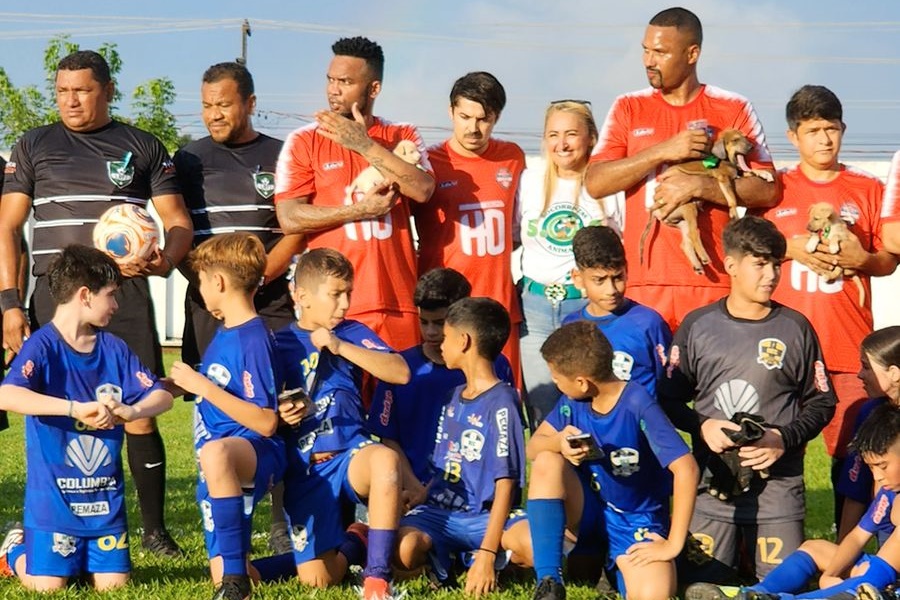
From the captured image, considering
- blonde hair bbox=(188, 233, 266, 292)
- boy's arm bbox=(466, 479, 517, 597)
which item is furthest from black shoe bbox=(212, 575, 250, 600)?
blonde hair bbox=(188, 233, 266, 292)

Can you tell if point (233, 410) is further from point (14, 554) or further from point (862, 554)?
point (862, 554)

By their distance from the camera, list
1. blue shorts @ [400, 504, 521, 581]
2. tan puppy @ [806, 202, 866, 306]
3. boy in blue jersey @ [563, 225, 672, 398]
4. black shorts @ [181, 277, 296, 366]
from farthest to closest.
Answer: black shorts @ [181, 277, 296, 366]
tan puppy @ [806, 202, 866, 306]
boy in blue jersey @ [563, 225, 672, 398]
blue shorts @ [400, 504, 521, 581]

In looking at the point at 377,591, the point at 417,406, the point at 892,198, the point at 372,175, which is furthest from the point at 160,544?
the point at 892,198

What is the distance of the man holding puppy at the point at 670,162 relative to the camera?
21.4 ft

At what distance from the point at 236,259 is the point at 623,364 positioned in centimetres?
200

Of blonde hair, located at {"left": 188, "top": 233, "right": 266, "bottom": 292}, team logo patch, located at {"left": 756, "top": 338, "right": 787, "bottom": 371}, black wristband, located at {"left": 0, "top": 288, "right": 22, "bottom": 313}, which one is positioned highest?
blonde hair, located at {"left": 188, "top": 233, "right": 266, "bottom": 292}

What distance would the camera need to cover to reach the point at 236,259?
19.8ft

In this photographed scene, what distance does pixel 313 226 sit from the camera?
6.91 metres

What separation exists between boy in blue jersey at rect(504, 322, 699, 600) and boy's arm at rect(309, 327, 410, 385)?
0.73m

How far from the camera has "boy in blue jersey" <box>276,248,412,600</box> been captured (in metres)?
6.01

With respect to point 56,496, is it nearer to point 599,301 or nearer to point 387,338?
point 387,338

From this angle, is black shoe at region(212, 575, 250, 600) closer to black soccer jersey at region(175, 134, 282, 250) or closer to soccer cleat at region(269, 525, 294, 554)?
soccer cleat at region(269, 525, 294, 554)

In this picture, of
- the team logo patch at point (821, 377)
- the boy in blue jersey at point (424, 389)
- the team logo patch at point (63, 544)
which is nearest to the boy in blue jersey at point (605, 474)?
the boy in blue jersey at point (424, 389)

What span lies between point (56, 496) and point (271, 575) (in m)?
1.09
